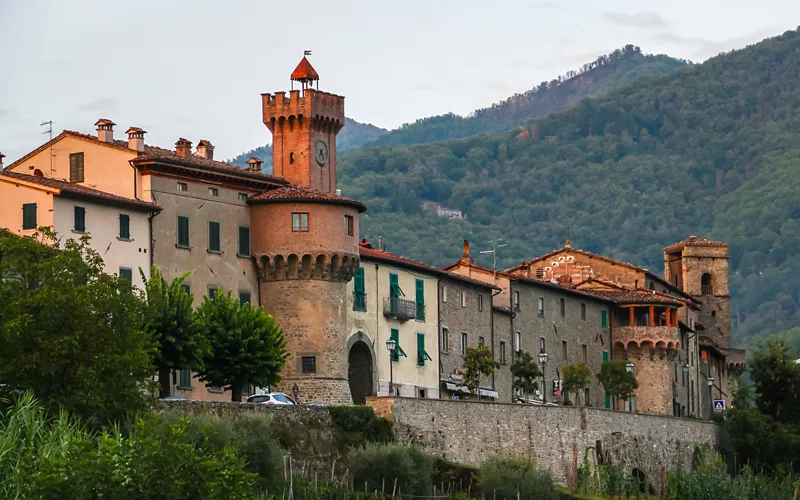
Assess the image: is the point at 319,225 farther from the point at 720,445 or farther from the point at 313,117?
the point at 720,445

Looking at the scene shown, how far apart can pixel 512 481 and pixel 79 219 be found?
19179mm

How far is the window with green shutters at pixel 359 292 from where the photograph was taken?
262 ft

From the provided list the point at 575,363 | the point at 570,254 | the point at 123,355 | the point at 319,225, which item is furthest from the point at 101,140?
the point at 570,254

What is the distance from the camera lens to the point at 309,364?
74.9m

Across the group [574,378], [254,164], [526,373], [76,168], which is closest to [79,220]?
[76,168]

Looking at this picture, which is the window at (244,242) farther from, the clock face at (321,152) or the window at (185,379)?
the clock face at (321,152)

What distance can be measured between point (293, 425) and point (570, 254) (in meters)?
57.0

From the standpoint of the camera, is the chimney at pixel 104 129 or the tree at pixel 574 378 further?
the tree at pixel 574 378

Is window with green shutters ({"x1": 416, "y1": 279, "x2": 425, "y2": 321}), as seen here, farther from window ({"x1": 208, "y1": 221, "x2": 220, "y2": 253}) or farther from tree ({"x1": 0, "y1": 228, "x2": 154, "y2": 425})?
tree ({"x1": 0, "y1": 228, "x2": 154, "y2": 425})

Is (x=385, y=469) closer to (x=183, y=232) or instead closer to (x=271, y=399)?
(x=271, y=399)

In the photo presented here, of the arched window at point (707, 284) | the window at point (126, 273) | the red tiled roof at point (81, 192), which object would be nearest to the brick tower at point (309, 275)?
the red tiled roof at point (81, 192)

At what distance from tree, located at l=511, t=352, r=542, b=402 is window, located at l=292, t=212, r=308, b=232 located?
1961 centimetres

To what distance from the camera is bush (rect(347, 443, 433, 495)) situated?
209 ft

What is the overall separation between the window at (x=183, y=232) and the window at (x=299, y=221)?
5.15 m
